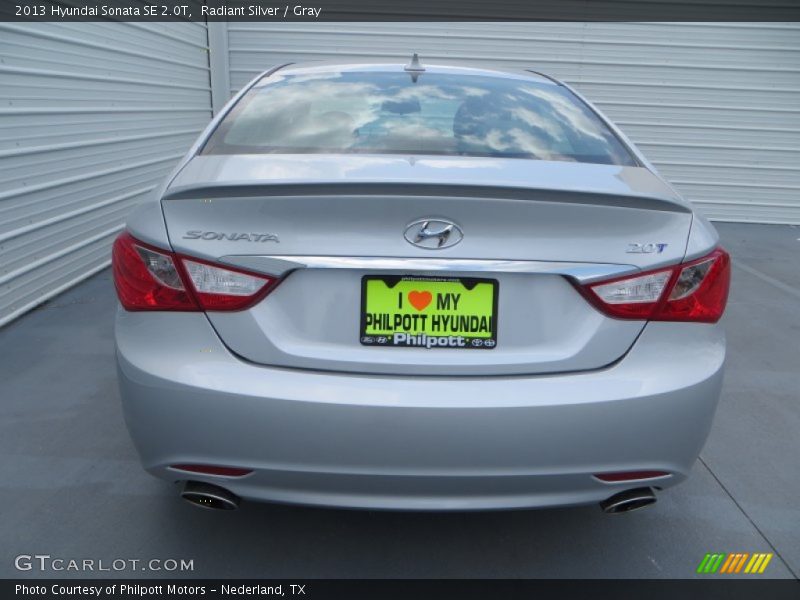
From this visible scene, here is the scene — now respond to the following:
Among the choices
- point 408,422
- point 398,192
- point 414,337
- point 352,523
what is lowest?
point 352,523

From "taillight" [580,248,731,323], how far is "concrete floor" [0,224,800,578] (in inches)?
37.5

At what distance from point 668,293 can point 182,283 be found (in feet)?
4.18

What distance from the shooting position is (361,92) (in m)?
2.72

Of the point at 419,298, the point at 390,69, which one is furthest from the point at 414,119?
the point at 419,298

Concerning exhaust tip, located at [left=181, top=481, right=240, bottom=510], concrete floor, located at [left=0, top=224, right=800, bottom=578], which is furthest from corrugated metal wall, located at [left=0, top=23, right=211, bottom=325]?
exhaust tip, located at [left=181, top=481, right=240, bottom=510]

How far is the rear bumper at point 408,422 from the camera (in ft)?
5.83

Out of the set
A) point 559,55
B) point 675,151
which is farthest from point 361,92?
point 675,151

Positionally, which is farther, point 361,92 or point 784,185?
point 784,185

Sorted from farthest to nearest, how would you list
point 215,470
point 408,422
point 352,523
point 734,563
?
point 352,523, point 734,563, point 215,470, point 408,422

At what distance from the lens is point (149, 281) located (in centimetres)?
187

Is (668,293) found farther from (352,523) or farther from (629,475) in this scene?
(352,523)

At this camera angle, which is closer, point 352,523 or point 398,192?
point 398,192

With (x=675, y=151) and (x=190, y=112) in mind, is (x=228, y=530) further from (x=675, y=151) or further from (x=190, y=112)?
(x=675, y=151)

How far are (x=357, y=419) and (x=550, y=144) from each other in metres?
1.25
